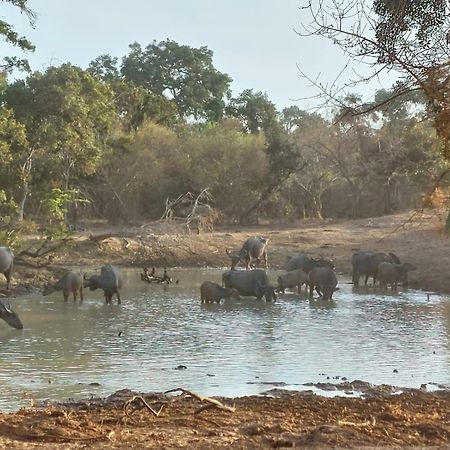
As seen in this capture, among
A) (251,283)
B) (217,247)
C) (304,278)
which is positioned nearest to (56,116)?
(217,247)

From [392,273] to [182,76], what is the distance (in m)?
39.7

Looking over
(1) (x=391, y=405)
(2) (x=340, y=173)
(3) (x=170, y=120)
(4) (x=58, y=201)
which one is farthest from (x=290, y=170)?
(1) (x=391, y=405)

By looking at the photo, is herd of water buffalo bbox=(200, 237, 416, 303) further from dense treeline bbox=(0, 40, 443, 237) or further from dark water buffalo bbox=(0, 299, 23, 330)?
dense treeline bbox=(0, 40, 443, 237)

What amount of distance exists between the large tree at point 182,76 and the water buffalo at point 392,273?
3659 centimetres

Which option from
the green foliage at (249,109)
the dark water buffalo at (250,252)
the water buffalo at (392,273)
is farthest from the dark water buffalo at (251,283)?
the green foliage at (249,109)

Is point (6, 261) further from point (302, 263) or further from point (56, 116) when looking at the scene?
point (56, 116)

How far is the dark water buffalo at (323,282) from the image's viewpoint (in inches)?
826

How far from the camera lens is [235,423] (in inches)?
309

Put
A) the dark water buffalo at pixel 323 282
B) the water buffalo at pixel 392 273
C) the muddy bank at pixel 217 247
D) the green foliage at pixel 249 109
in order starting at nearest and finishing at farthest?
the dark water buffalo at pixel 323 282, the water buffalo at pixel 392 273, the muddy bank at pixel 217 247, the green foliage at pixel 249 109

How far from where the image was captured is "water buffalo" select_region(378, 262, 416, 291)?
2361 centimetres

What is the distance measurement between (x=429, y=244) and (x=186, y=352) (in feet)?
56.8

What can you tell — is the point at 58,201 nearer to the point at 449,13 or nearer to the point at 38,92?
the point at 38,92

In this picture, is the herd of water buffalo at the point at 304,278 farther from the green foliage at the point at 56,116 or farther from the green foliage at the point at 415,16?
the green foliage at the point at 415,16

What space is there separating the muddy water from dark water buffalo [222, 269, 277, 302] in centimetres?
29
